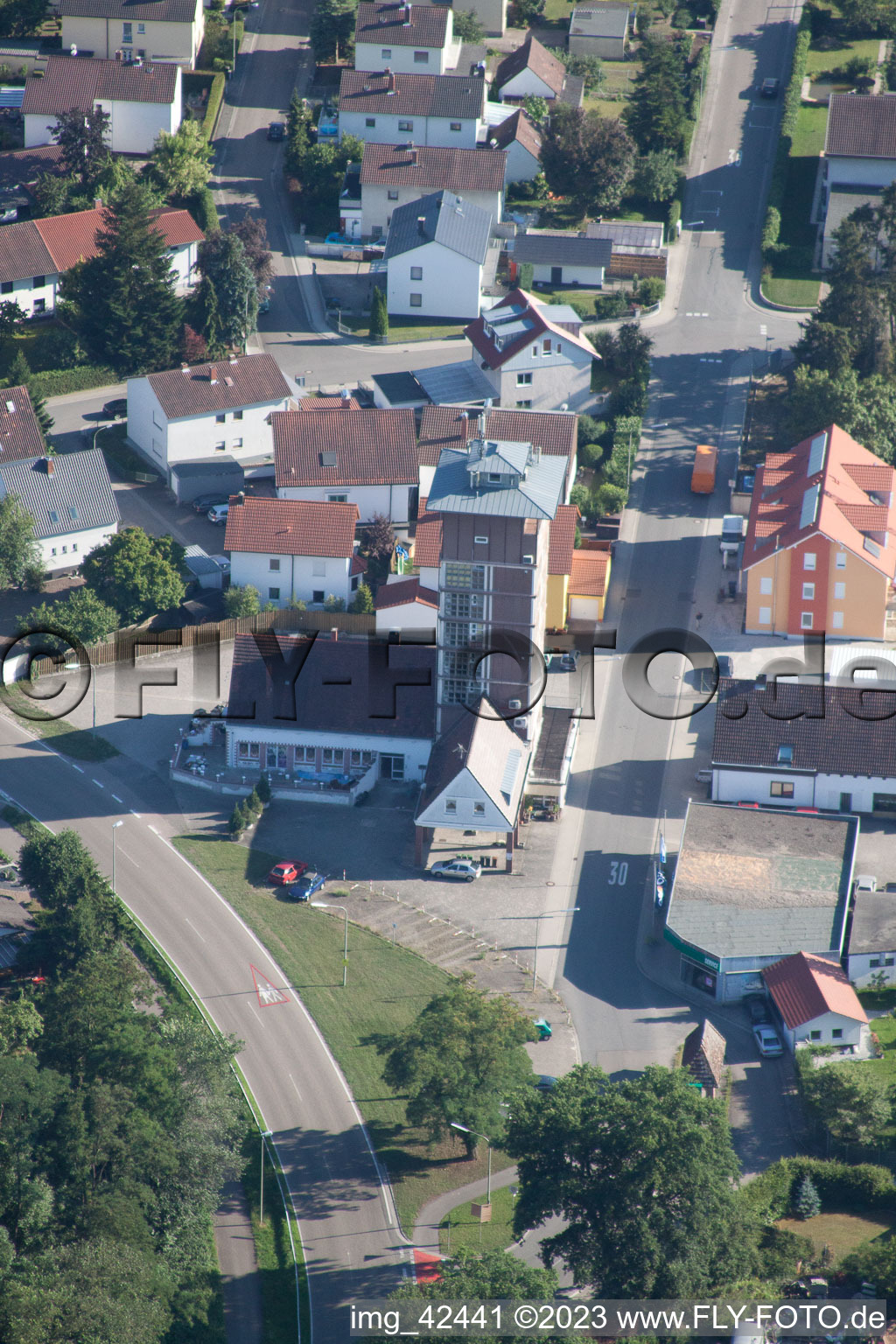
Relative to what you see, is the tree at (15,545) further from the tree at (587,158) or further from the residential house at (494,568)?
the tree at (587,158)

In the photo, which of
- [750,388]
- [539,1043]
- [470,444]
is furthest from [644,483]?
[539,1043]

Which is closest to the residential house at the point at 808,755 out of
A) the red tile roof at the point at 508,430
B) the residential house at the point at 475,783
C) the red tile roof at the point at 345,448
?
the residential house at the point at 475,783

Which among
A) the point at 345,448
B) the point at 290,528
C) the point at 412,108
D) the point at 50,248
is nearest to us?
the point at 290,528

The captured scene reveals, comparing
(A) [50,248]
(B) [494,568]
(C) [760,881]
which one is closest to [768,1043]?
(C) [760,881]

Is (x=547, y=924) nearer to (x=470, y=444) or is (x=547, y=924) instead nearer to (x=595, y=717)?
(x=595, y=717)

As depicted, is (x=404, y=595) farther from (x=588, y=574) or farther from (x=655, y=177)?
(x=655, y=177)

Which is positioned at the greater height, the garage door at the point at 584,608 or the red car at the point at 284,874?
the garage door at the point at 584,608
